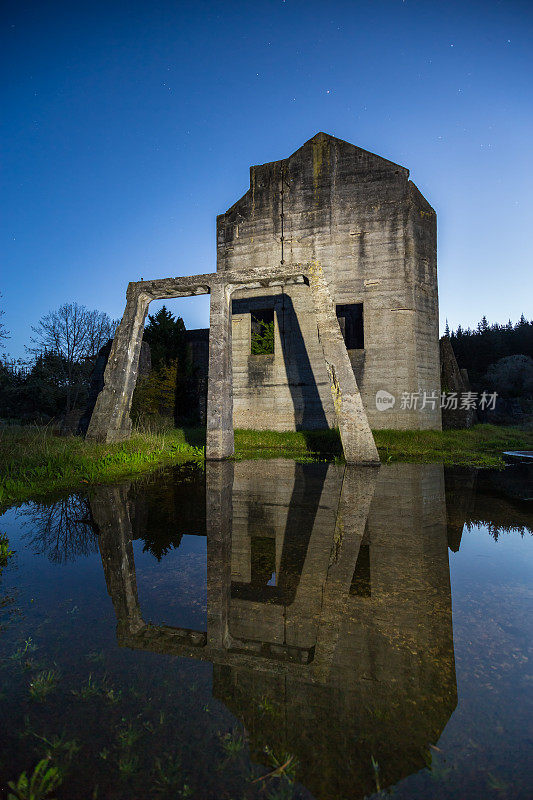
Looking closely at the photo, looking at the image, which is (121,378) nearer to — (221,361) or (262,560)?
(221,361)

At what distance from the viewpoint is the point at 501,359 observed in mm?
50656

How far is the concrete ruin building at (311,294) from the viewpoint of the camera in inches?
452

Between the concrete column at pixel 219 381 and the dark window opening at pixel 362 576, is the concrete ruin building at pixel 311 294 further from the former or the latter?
the dark window opening at pixel 362 576

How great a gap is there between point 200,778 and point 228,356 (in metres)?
9.70

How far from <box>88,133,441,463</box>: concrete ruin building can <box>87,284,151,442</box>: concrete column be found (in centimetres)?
3

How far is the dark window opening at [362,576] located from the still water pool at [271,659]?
0.02 metres

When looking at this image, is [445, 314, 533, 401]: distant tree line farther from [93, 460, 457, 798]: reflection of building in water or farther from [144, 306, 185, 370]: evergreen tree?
[93, 460, 457, 798]: reflection of building in water

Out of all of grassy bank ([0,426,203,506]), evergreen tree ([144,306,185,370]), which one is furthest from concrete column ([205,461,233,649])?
evergreen tree ([144,306,185,370])

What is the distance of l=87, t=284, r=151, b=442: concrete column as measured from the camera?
1088 cm

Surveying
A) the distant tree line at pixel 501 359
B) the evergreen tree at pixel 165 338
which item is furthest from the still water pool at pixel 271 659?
the distant tree line at pixel 501 359

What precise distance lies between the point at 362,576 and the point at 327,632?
87 centimetres

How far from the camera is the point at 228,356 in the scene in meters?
10.7

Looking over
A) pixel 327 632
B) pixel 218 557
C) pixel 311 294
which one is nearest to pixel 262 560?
pixel 218 557

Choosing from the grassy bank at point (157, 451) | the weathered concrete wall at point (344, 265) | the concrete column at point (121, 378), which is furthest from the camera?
the weathered concrete wall at point (344, 265)
